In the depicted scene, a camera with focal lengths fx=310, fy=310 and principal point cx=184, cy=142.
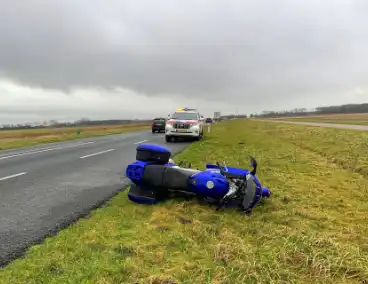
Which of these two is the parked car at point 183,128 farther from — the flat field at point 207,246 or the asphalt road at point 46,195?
the flat field at point 207,246

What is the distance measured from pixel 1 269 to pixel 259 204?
3558mm

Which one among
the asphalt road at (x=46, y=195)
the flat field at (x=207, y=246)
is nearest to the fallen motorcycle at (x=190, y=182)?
the flat field at (x=207, y=246)

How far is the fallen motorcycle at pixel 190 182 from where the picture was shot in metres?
4.51

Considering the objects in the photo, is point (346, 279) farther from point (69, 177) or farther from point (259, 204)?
point (69, 177)

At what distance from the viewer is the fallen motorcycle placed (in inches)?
177

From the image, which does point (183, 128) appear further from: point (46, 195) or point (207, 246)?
point (207, 246)

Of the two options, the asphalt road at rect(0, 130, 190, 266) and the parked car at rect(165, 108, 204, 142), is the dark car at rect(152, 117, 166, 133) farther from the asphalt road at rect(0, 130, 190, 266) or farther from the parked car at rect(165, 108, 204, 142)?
the asphalt road at rect(0, 130, 190, 266)

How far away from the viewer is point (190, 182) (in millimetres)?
4785

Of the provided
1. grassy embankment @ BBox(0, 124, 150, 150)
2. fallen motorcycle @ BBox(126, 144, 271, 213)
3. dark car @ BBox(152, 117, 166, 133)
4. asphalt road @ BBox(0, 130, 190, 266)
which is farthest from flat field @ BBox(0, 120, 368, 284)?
dark car @ BBox(152, 117, 166, 133)

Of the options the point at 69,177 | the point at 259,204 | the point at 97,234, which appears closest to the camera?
the point at 97,234

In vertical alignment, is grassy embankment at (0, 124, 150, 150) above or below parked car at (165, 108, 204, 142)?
below

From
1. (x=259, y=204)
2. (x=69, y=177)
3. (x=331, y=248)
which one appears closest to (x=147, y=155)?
(x=259, y=204)

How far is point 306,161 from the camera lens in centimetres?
1030

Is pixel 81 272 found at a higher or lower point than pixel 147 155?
lower
